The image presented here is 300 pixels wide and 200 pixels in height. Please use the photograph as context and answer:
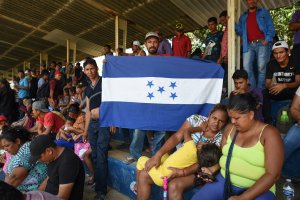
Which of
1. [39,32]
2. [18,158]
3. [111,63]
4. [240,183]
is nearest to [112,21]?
[39,32]

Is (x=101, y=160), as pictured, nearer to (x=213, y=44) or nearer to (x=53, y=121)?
(x=53, y=121)

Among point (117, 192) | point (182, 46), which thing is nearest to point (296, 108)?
point (117, 192)

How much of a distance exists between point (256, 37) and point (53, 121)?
406 cm

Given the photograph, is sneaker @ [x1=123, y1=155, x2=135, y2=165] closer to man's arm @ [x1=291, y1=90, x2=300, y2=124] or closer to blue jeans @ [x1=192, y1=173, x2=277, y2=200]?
blue jeans @ [x1=192, y1=173, x2=277, y2=200]

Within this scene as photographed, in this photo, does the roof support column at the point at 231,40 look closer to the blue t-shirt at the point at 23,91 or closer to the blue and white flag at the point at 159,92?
the blue and white flag at the point at 159,92

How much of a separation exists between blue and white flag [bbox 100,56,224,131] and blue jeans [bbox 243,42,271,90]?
111 cm

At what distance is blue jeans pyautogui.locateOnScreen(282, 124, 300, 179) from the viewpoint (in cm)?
292

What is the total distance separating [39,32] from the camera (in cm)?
974

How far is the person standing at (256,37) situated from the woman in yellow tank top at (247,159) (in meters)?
2.67

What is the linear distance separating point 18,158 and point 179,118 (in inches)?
83.0

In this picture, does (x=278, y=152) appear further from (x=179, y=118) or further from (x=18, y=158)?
(x=18, y=158)

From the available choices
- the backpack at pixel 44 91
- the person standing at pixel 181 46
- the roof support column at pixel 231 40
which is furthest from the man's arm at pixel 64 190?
the backpack at pixel 44 91

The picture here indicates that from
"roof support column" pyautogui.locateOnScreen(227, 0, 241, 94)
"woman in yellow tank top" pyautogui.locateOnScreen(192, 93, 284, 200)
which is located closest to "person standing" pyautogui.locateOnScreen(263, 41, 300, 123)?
"roof support column" pyautogui.locateOnScreen(227, 0, 241, 94)

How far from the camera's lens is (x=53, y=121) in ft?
17.5
